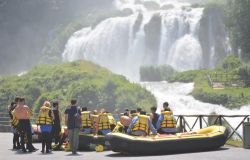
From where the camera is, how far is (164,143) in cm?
1784

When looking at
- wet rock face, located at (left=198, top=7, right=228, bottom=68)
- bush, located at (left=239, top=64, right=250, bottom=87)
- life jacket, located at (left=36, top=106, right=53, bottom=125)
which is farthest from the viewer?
wet rock face, located at (left=198, top=7, right=228, bottom=68)

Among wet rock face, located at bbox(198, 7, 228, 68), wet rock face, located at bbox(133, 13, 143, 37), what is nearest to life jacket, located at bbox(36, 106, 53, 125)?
wet rock face, located at bbox(198, 7, 228, 68)

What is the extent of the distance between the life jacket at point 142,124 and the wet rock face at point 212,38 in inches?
2793

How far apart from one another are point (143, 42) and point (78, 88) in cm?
4003

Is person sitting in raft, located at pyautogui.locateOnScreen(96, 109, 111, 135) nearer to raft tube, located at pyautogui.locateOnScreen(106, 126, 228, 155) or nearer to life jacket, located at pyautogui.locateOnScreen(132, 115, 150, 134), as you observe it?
raft tube, located at pyautogui.locateOnScreen(106, 126, 228, 155)

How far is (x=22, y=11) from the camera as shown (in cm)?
13650

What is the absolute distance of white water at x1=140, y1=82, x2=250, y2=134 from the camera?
5281 cm

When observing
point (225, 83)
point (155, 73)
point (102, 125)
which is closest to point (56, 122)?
point (102, 125)

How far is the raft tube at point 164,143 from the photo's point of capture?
699 inches

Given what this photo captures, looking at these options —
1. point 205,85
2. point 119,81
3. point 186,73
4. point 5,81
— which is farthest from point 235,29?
point 5,81

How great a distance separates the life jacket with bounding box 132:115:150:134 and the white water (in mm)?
29483

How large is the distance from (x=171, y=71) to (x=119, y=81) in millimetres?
20362

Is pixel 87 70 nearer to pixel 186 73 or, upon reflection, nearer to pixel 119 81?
pixel 119 81

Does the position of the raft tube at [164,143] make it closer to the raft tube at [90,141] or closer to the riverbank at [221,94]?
the raft tube at [90,141]
